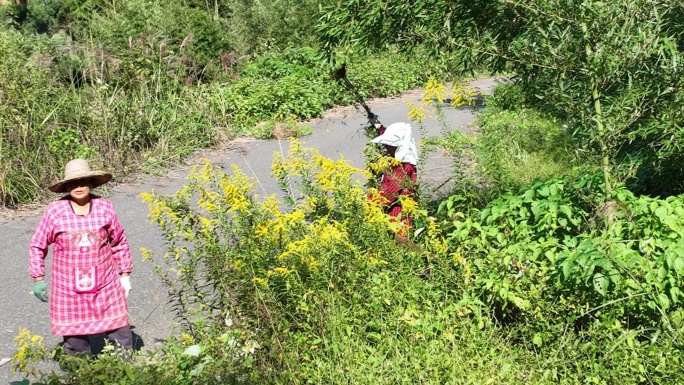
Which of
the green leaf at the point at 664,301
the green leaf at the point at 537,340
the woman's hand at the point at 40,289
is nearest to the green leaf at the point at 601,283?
the green leaf at the point at 664,301

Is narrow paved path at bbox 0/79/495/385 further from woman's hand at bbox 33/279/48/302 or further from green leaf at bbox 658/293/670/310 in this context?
green leaf at bbox 658/293/670/310

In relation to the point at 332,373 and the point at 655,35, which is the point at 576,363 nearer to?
the point at 332,373

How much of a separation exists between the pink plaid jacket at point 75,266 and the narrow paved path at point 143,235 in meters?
0.37

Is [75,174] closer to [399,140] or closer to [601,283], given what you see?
[399,140]

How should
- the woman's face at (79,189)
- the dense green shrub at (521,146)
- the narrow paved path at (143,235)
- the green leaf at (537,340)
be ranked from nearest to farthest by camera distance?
1. the green leaf at (537,340)
2. the woman's face at (79,189)
3. the narrow paved path at (143,235)
4. the dense green shrub at (521,146)

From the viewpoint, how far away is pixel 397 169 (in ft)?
18.5

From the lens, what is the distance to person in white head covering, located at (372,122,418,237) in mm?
5488

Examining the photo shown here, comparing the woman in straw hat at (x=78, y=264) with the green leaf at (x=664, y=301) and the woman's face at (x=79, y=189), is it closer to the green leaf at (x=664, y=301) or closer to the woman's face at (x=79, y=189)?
the woman's face at (x=79, y=189)

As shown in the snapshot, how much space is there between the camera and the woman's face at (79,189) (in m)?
4.73

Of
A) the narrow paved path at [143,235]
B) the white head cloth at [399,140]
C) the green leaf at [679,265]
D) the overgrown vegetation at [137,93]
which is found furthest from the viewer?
the overgrown vegetation at [137,93]

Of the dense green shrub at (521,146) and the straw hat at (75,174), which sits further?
the dense green shrub at (521,146)

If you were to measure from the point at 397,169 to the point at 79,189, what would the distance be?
2.23 m

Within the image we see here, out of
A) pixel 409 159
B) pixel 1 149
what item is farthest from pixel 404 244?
pixel 1 149

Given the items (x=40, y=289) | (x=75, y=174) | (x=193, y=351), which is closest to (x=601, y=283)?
(x=193, y=351)
